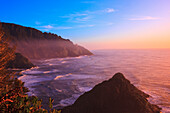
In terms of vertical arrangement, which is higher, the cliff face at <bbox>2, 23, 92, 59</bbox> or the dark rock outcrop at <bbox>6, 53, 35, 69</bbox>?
the cliff face at <bbox>2, 23, 92, 59</bbox>

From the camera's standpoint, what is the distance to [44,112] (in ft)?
10.5

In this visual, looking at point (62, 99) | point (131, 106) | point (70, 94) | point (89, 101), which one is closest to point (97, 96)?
point (89, 101)

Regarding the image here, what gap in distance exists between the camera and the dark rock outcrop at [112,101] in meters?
10.8

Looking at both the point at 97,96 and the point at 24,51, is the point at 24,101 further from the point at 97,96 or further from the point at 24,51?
the point at 24,51

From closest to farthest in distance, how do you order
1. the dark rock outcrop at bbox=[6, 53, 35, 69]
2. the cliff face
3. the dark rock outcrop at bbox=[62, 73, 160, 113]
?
1. the dark rock outcrop at bbox=[62, 73, 160, 113]
2. the dark rock outcrop at bbox=[6, 53, 35, 69]
3. the cliff face

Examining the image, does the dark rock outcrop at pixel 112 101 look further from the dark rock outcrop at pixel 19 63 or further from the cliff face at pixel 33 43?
the cliff face at pixel 33 43

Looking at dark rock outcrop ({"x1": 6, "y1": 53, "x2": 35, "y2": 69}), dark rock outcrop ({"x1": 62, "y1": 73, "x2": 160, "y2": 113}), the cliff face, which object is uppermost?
the cliff face

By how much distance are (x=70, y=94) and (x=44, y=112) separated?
53.6ft

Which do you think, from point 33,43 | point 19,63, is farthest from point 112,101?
point 33,43

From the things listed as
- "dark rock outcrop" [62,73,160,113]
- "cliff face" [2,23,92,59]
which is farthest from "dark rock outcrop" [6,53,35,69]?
"cliff face" [2,23,92,59]

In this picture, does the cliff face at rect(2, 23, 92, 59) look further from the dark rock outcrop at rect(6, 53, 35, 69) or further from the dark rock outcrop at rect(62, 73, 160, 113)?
the dark rock outcrop at rect(62, 73, 160, 113)

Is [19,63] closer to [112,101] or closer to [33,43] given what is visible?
[112,101]

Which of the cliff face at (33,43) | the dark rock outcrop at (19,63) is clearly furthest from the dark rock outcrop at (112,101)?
the cliff face at (33,43)

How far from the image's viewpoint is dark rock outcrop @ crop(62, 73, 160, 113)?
35.3 feet
